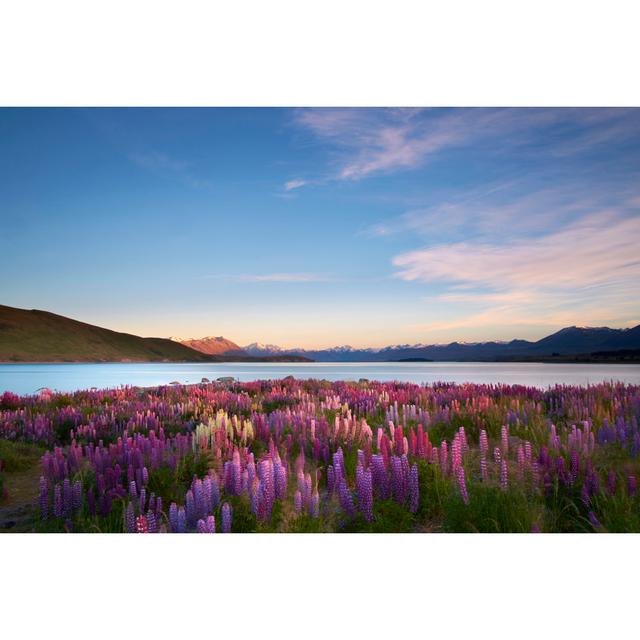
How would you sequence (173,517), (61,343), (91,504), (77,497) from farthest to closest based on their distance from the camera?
(61,343)
(77,497)
(91,504)
(173,517)

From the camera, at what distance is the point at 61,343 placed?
44062 millimetres

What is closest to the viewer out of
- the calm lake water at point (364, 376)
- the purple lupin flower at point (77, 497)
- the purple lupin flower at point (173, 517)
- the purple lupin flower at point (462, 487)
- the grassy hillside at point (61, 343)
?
the purple lupin flower at point (173, 517)

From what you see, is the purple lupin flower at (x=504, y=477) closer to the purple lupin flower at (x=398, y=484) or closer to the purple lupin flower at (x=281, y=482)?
the purple lupin flower at (x=398, y=484)

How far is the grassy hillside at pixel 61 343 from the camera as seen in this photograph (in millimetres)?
25484

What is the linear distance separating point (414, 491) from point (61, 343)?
157ft

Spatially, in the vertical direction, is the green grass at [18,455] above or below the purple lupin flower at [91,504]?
below

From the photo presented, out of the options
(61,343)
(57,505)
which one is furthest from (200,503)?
(61,343)

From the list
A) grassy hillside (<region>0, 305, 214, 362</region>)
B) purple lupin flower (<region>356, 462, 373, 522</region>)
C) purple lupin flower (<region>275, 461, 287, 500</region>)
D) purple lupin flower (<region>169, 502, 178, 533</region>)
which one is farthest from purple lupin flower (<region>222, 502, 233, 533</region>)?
grassy hillside (<region>0, 305, 214, 362</region>)

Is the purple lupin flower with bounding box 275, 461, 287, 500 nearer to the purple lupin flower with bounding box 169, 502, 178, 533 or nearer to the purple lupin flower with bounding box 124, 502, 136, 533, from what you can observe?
the purple lupin flower with bounding box 169, 502, 178, 533

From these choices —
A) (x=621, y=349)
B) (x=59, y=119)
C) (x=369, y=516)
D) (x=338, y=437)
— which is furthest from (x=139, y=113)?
(x=621, y=349)

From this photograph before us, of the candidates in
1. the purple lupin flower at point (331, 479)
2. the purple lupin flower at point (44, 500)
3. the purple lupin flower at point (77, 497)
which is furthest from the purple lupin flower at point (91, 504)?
the purple lupin flower at point (331, 479)

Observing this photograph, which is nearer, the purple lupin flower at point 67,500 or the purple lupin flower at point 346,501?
the purple lupin flower at point 346,501

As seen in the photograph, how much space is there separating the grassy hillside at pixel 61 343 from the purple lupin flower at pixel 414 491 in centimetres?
1974

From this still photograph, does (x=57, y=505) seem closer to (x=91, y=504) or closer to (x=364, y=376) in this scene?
→ (x=91, y=504)
